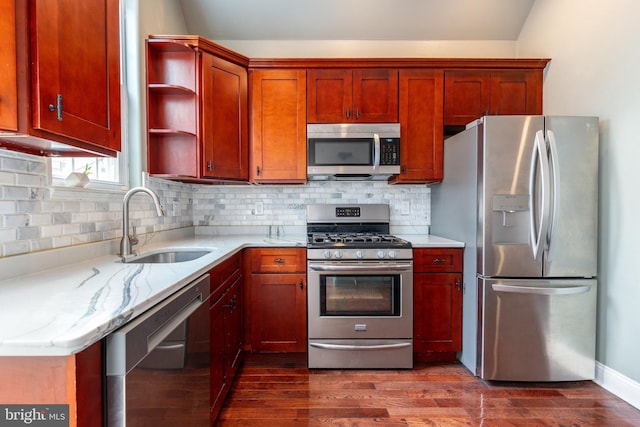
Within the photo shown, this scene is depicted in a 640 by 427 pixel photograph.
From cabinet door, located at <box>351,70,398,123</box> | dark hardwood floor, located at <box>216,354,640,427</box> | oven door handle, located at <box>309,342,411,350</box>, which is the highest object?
cabinet door, located at <box>351,70,398,123</box>

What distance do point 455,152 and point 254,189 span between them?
5.89ft

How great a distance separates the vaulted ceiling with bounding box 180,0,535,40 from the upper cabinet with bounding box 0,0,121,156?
69.3 inches

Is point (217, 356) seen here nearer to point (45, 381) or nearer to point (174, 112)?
point (45, 381)

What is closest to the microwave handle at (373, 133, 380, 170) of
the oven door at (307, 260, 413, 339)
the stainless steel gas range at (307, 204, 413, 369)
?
the stainless steel gas range at (307, 204, 413, 369)

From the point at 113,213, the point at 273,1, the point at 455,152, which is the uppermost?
the point at 273,1

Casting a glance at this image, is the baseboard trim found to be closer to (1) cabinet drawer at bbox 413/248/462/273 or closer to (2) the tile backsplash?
(1) cabinet drawer at bbox 413/248/462/273

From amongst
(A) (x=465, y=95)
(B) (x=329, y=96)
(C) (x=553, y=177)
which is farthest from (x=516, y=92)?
(B) (x=329, y=96)

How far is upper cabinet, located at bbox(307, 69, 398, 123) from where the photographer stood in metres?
2.72

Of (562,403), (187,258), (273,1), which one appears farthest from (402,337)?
(273,1)

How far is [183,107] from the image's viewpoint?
238cm

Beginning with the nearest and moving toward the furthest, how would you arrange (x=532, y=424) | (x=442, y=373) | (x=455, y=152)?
(x=532, y=424), (x=442, y=373), (x=455, y=152)

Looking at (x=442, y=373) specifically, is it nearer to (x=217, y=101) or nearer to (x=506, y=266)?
(x=506, y=266)

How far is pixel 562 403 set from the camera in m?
1.99

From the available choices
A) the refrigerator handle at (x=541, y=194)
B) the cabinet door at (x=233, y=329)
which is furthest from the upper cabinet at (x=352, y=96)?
the cabinet door at (x=233, y=329)
